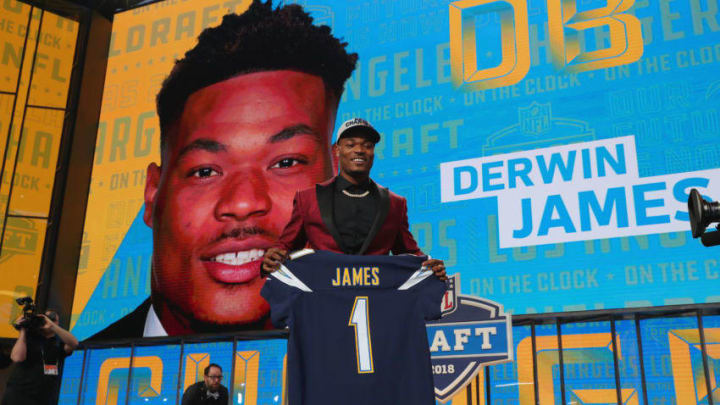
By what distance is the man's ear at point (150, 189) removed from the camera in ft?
22.8

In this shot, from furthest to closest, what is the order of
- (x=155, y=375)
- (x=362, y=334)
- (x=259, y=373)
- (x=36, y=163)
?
(x=36, y=163), (x=155, y=375), (x=259, y=373), (x=362, y=334)

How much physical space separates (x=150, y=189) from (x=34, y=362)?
128 inches

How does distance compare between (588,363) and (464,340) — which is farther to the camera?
(588,363)

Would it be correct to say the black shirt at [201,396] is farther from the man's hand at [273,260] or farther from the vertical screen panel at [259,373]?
the man's hand at [273,260]

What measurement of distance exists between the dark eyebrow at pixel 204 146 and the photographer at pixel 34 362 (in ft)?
9.73

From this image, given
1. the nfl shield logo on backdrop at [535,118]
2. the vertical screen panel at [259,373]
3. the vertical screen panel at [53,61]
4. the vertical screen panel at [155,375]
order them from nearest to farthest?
the nfl shield logo on backdrop at [535,118] → the vertical screen panel at [259,373] → the vertical screen panel at [155,375] → the vertical screen panel at [53,61]

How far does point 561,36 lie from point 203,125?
11.7 feet

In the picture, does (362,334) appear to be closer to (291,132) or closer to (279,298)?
(279,298)

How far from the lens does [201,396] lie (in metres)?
5.23

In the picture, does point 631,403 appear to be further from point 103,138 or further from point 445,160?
point 103,138

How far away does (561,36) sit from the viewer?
18.9 ft

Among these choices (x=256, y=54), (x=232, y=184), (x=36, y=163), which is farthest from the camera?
(x=36, y=163)

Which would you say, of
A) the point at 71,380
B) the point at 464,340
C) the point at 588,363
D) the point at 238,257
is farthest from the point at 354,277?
the point at 71,380

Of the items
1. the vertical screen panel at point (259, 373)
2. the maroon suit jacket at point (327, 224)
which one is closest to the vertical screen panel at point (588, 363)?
the vertical screen panel at point (259, 373)
